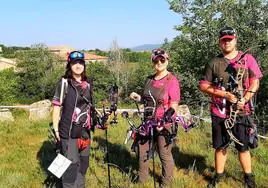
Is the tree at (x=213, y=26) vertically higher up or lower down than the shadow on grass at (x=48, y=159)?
higher up

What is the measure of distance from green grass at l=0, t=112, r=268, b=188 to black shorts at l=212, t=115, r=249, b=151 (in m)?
0.63

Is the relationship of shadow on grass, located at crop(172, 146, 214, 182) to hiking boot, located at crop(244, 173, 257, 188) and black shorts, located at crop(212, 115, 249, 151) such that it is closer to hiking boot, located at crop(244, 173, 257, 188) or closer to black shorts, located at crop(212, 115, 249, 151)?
hiking boot, located at crop(244, 173, 257, 188)

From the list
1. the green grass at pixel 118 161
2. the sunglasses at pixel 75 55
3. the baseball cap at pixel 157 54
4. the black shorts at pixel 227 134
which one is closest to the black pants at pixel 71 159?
the green grass at pixel 118 161

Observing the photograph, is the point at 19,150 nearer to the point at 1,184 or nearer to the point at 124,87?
the point at 1,184

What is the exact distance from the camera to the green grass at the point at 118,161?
5.10m

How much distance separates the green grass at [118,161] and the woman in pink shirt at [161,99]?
0.43 m

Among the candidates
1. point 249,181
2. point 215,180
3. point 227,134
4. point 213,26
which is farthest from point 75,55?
point 213,26

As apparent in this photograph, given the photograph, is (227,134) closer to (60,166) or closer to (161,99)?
(161,99)

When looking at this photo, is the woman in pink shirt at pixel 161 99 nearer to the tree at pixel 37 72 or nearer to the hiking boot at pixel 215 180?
the hiking boot at pixel 215 180

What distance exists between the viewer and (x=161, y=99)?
455cm

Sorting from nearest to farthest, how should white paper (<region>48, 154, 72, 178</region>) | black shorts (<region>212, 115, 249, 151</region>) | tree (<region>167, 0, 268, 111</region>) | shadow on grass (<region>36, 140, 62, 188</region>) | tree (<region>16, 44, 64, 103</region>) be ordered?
white paper (<region>48, 154, 72, 178</region>) → black shorts (<region>212, 115, 249, 151</region>) → shadow on grass (<region>36, 140, 62, 188</region>) → tree (<region>167, 0, 268, 111</region>) → tree (<region>16, 44, 64, 103</region>)

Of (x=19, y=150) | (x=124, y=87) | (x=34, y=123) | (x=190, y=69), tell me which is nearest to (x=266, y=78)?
(x=190, y=69)

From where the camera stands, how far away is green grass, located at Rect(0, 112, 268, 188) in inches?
201

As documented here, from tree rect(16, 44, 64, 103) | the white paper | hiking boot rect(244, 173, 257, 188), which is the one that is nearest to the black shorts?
hiking boot rect(244, 173, 257, 188)
